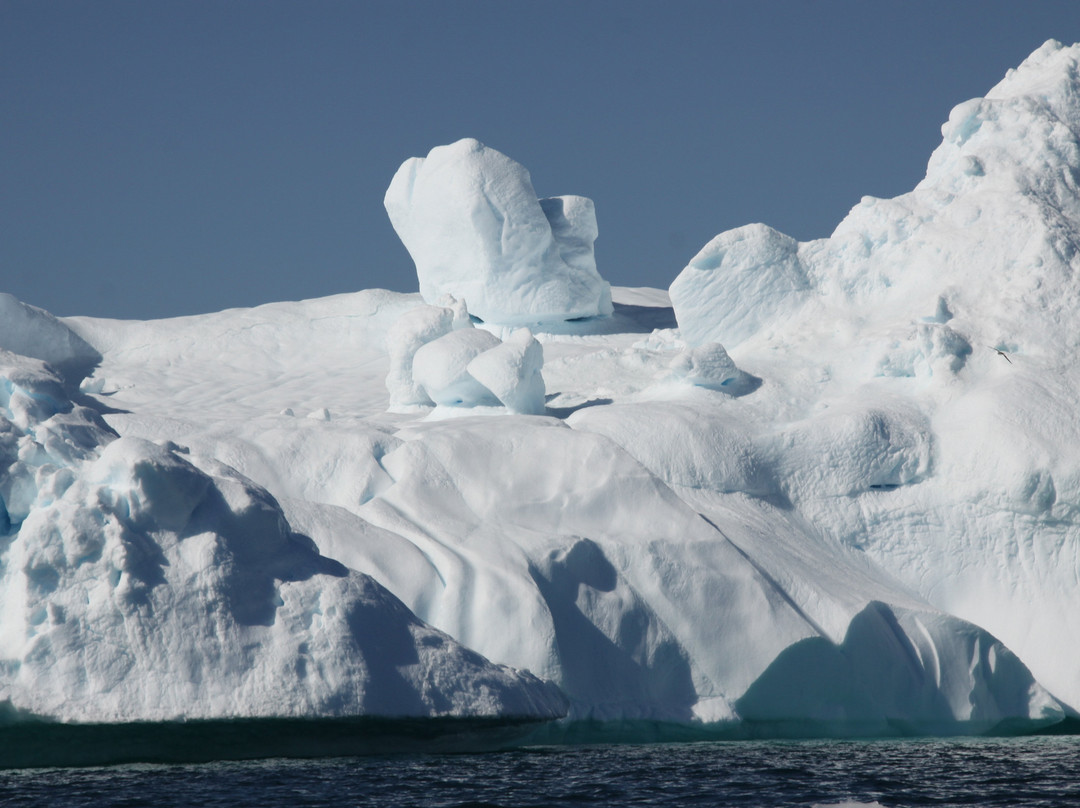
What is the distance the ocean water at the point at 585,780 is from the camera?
32.9 ft

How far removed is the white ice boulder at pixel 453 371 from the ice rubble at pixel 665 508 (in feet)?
0.16

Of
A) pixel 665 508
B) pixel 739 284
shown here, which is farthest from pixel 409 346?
pixel 665 508

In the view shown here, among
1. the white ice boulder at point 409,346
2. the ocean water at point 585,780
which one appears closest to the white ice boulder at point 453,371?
the white ice boulder at point 409,346

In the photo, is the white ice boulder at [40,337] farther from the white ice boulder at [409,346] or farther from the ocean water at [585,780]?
the ocean water at [585,780]

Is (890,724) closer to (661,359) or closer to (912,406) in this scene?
(912,406)

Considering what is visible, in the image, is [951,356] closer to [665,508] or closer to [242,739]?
[665,508]

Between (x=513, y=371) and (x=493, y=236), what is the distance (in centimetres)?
614

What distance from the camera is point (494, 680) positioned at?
12.1 metres

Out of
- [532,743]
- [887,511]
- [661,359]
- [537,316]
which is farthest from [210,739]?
[537,316]

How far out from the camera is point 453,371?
20.2 m

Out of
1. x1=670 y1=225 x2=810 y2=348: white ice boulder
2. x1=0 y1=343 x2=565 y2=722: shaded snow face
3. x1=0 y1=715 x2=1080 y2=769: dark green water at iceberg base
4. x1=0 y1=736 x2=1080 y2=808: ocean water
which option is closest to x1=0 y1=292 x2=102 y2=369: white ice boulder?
x1=670 y1=225 x2=810 y2=348: white ice boulder

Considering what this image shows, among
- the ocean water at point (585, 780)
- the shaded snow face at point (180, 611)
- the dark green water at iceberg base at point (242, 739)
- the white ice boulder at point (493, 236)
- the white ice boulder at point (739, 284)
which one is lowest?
the ocean water at point (585, 780)

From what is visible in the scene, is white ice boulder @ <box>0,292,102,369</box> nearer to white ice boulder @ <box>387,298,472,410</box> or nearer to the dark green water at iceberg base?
white ice boulder @ <box>387,298,472,410</box>

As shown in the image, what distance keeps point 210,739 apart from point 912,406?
34.7ft
